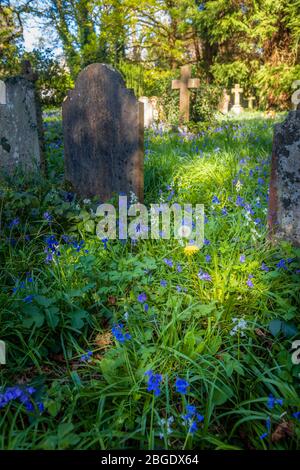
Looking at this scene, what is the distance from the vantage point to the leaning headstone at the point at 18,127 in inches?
161

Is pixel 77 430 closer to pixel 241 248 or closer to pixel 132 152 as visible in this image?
pixel 241 248

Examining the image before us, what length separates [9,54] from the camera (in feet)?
30.8

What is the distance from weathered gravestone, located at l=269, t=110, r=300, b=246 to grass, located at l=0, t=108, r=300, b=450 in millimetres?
137

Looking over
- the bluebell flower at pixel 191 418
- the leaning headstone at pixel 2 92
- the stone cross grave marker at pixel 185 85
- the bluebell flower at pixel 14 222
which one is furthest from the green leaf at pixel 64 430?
the stone cross grave marker at pixel 185 85

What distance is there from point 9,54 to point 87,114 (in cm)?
729

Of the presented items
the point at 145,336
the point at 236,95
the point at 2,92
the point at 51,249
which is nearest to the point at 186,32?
the point at 236,95

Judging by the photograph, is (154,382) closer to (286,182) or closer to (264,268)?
(264,268)

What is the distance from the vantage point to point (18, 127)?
420 cm

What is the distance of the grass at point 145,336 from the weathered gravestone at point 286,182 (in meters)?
0.14

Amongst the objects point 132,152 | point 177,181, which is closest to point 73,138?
point 132,152

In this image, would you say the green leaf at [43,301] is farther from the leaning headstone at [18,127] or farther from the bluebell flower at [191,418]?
the leaning headstone at [18,127]

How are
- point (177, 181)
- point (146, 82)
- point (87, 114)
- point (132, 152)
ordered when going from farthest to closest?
point (146, 82) → point (177, 181) → point (87, 114) → point (132, 152)

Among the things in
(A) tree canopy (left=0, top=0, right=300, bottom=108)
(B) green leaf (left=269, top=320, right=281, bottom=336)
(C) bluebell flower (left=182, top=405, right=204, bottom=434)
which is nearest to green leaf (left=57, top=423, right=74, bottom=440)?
(C) bluebell flower (left=182, top=405, right=204, bottom=434)

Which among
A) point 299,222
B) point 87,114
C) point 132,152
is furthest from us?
point 87,114
